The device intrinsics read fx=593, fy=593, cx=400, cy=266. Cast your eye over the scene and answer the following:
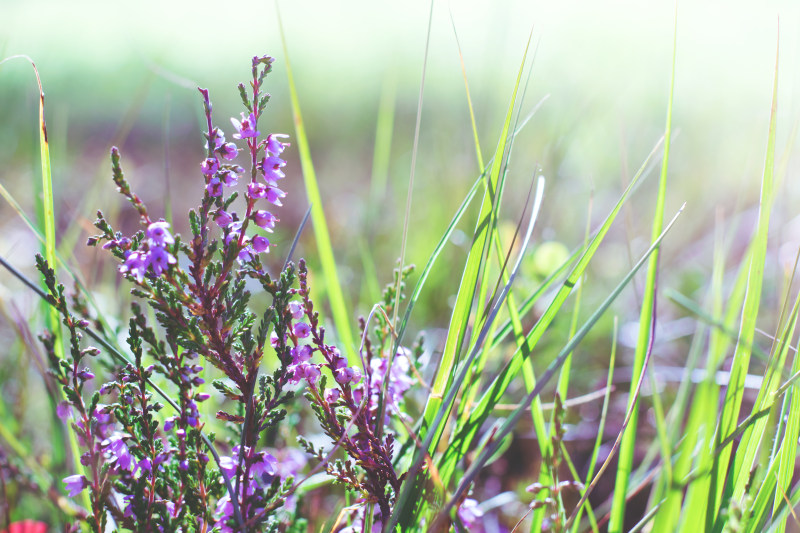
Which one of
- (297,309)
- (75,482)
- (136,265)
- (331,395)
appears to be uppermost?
(136,265)

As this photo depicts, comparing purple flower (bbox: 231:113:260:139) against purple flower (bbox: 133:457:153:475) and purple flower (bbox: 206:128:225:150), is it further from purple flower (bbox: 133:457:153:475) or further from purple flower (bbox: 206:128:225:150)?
purple flower (bbox: 133:457:153:475)

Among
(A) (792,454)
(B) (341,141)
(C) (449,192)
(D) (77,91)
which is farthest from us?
(D) (77,91)

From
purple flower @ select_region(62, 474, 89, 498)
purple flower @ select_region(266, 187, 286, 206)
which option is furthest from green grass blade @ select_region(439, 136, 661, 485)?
purple flower @ select_region(62, 474, 89, 498)

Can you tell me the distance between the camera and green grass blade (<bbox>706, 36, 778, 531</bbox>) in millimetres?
856

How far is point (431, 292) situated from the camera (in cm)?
234

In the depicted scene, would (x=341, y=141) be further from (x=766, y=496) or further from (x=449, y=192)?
(x=766, y=496)

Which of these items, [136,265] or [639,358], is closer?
[136,265]

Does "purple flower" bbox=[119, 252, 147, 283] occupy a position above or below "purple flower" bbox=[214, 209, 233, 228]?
below

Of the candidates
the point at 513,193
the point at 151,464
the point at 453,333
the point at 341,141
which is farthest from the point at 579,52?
the point at 151,464

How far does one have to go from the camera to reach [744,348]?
0.88 m

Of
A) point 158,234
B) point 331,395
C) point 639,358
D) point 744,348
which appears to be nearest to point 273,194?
point 158,234

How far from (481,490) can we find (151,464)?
3.70 ft

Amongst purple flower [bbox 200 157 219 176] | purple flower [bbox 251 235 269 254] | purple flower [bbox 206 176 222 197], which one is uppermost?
purple flower [bbox 200 157 219 176]

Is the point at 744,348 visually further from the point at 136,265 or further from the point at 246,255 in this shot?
the point at 136,265
